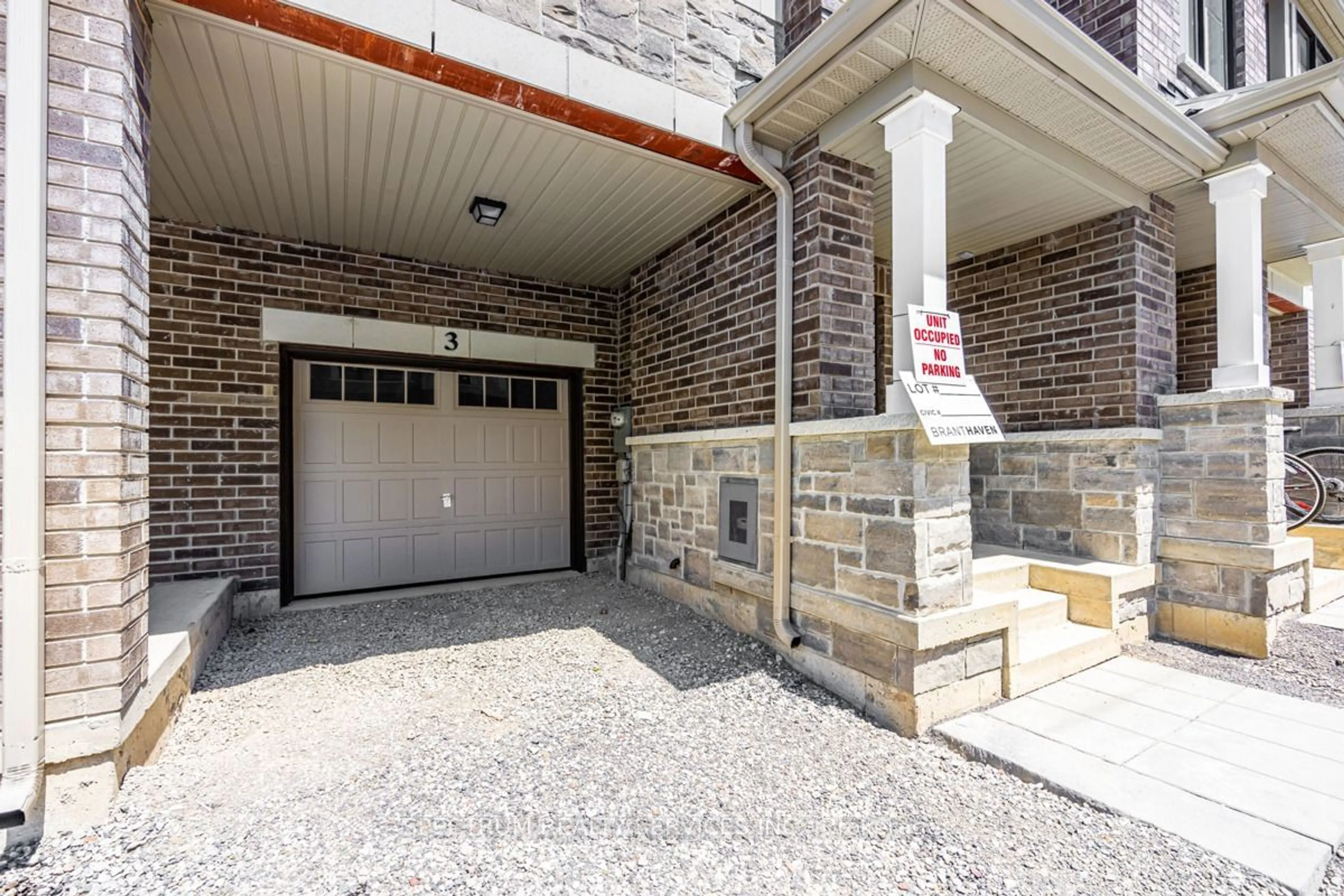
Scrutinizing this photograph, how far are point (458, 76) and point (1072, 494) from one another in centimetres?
418

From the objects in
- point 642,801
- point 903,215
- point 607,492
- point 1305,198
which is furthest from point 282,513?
point 1305,198

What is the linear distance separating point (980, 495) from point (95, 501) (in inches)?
188

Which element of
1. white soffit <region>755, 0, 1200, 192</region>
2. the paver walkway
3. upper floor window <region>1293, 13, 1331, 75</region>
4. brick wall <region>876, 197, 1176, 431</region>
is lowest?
the paver walkway

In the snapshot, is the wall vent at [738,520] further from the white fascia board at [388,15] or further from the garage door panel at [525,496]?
the white fascia board at [388,15]

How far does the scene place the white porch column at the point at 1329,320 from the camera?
487 centimetres

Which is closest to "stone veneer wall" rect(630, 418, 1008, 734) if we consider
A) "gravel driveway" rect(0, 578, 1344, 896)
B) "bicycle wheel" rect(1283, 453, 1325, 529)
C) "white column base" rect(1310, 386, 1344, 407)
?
"gravel driveway" rect(0, 578, 1344, 896)

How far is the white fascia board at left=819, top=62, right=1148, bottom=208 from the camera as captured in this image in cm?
283

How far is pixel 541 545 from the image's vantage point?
5520 mm

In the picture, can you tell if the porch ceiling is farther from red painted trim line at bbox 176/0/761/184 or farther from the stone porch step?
the stone porch step

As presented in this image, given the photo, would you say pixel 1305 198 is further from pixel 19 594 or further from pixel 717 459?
pixel 19 594

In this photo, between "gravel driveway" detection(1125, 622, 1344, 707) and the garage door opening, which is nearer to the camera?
"gravel driveway" detection(1125, 622, 1344, 707)

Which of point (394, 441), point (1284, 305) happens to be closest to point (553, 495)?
point (394, 441)

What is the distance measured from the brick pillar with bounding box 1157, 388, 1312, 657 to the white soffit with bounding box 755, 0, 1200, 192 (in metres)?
1.51

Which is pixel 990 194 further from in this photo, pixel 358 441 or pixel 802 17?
pixel 358 441
